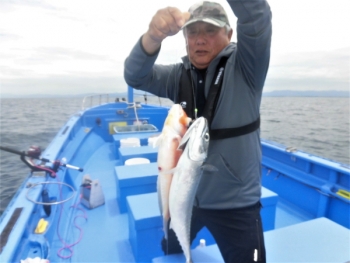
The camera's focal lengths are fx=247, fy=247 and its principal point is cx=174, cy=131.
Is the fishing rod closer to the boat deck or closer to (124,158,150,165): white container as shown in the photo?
the boat deck

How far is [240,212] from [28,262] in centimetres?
190

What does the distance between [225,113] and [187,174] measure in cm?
64

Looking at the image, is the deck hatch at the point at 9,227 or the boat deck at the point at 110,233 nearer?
the deck hatch at the point at 9,227

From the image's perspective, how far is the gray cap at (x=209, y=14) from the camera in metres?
1.91

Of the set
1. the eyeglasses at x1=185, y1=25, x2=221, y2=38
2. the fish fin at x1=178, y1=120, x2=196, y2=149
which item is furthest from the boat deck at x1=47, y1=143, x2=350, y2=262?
the eyeglasses at x1=185, y1=25, x2=221, y2=38

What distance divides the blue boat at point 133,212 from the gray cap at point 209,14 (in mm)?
2153

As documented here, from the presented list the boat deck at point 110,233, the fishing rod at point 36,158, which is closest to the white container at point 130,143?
the boat deck at point 110,233

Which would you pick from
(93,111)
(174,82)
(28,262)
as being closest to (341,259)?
(174,82)

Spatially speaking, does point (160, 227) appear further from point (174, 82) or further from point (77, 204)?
point (77, 204)

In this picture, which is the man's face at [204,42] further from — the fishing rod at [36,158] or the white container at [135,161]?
the white container at [135,161]

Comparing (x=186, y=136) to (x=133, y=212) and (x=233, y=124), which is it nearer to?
(x=233, y=124)

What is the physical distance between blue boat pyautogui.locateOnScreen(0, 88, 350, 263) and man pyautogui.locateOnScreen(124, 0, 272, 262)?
56 centimetres

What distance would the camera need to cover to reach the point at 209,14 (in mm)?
1981

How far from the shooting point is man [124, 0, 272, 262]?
200cm
